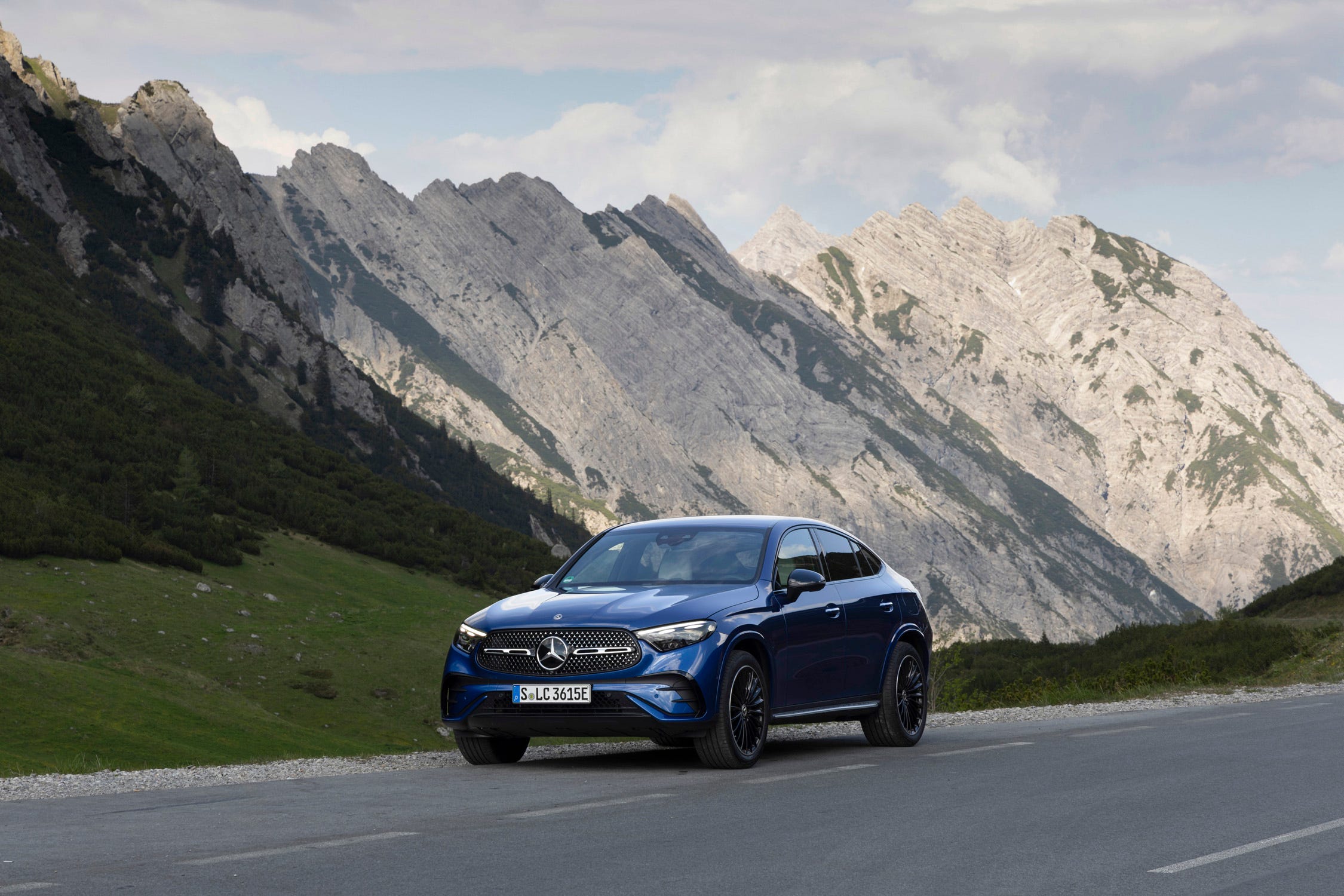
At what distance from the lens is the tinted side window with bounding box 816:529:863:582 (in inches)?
527

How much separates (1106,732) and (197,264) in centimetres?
13134

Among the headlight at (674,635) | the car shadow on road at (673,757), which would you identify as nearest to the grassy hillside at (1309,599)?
the car shadow on road at (673,757)

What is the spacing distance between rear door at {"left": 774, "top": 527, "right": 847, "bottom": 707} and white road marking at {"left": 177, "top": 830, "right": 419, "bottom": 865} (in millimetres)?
4494

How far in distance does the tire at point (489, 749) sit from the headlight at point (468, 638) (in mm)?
941

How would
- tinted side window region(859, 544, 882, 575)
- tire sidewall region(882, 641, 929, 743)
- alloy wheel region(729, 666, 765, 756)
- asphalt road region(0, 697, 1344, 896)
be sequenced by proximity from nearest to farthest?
asphalt road region(0, 697, 1344, 896), alloy wheel region(729, 666, 765, 756), tire sidewall region(882, 641, 929, 743), tinted side window region(859, 544, 882, 575)

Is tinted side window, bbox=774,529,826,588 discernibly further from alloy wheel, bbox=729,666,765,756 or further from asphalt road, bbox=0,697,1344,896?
asphalt road, bbox=0,697,1344,896

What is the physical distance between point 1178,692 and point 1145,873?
1829 centimetres

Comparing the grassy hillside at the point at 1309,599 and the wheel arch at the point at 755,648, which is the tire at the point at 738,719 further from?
the grassy hillside at the point at 1309,599

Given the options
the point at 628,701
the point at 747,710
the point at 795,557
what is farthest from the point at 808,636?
the point at 628,701

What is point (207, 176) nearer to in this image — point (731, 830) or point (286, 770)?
point (286, 770)

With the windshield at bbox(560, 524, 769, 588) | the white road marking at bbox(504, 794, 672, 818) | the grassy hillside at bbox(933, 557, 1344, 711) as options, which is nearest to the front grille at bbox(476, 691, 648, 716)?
the white road marking at bbox(504, 794, 672, 818)

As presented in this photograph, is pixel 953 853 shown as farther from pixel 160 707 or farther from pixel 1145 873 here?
pixel 160 707

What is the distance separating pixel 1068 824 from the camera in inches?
352

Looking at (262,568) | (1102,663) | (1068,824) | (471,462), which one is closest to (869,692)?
(1068,824)
